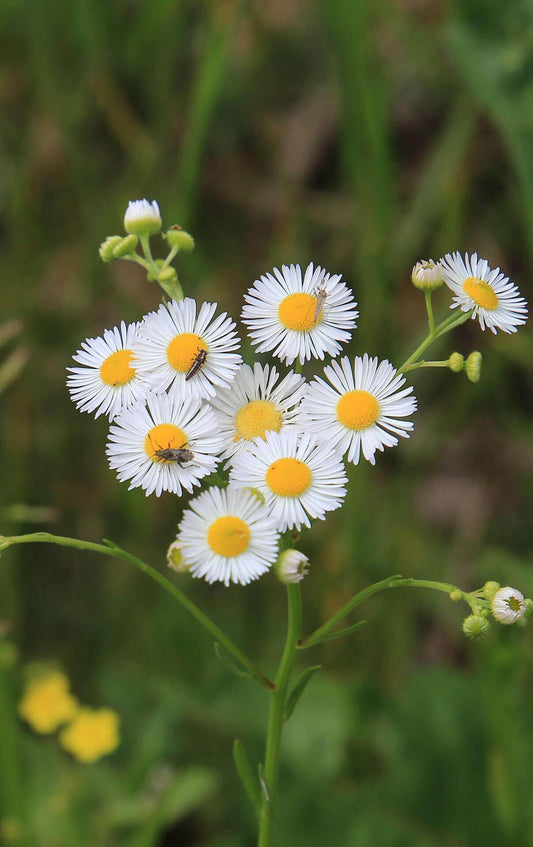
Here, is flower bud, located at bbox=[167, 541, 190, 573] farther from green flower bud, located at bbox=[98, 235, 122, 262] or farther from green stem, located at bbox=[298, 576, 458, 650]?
green flower bud, located at bbox=[98, 235, 122, 262]

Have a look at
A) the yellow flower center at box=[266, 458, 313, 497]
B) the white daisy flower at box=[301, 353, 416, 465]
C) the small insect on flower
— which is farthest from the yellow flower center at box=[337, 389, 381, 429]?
the small insect on flower

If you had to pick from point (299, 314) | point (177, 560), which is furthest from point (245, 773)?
point (299, 314)

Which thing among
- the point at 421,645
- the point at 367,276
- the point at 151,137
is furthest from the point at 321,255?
the point at 421,645

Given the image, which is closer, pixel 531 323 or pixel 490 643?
pixel 490 643

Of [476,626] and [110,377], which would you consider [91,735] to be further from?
[476,626]

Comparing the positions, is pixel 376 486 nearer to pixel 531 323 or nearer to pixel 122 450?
pixel 531 323

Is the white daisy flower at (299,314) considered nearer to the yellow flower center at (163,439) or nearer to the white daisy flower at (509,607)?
the yellow flower center at (163,439)
